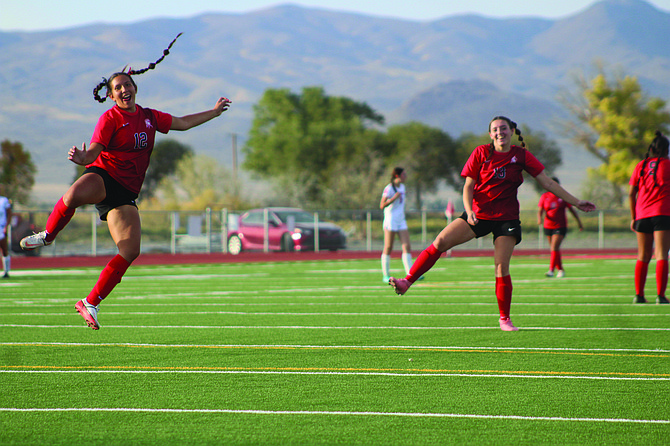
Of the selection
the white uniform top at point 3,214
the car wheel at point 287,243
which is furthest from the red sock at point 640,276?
the car wheel at point 287,243

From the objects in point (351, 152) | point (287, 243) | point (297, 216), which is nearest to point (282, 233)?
point (287, 243)

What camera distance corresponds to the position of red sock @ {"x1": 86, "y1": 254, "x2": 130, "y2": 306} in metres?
6.77

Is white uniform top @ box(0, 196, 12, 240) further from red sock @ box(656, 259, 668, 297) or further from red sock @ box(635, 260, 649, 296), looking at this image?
red sock @ box(656, 259, 668, 297)

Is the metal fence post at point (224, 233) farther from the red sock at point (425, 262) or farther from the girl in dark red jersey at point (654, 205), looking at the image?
the red sock at point (425, 262)

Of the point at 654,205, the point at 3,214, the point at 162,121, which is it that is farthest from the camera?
the point at 3,214

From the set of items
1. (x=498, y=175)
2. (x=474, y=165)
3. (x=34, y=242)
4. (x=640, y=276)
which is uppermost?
(x=474, y=165)

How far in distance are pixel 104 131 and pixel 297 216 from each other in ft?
83.7

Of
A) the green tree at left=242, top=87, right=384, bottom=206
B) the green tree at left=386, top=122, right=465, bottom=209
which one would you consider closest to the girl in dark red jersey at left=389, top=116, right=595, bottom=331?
the green tree at left=242, top=87, right=384, bottom=206

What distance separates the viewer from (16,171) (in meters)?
65.8

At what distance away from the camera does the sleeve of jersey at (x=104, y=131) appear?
21.1 ft

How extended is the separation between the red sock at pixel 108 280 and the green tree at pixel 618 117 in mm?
57227

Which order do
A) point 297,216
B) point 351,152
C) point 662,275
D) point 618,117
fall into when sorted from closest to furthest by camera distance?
point 662,275, point 297,216, point 618,117, point 351,152

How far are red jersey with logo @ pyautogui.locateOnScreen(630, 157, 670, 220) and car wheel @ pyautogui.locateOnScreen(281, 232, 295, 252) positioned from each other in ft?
69.4

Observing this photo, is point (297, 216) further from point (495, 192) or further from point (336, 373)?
point (336, 373)
